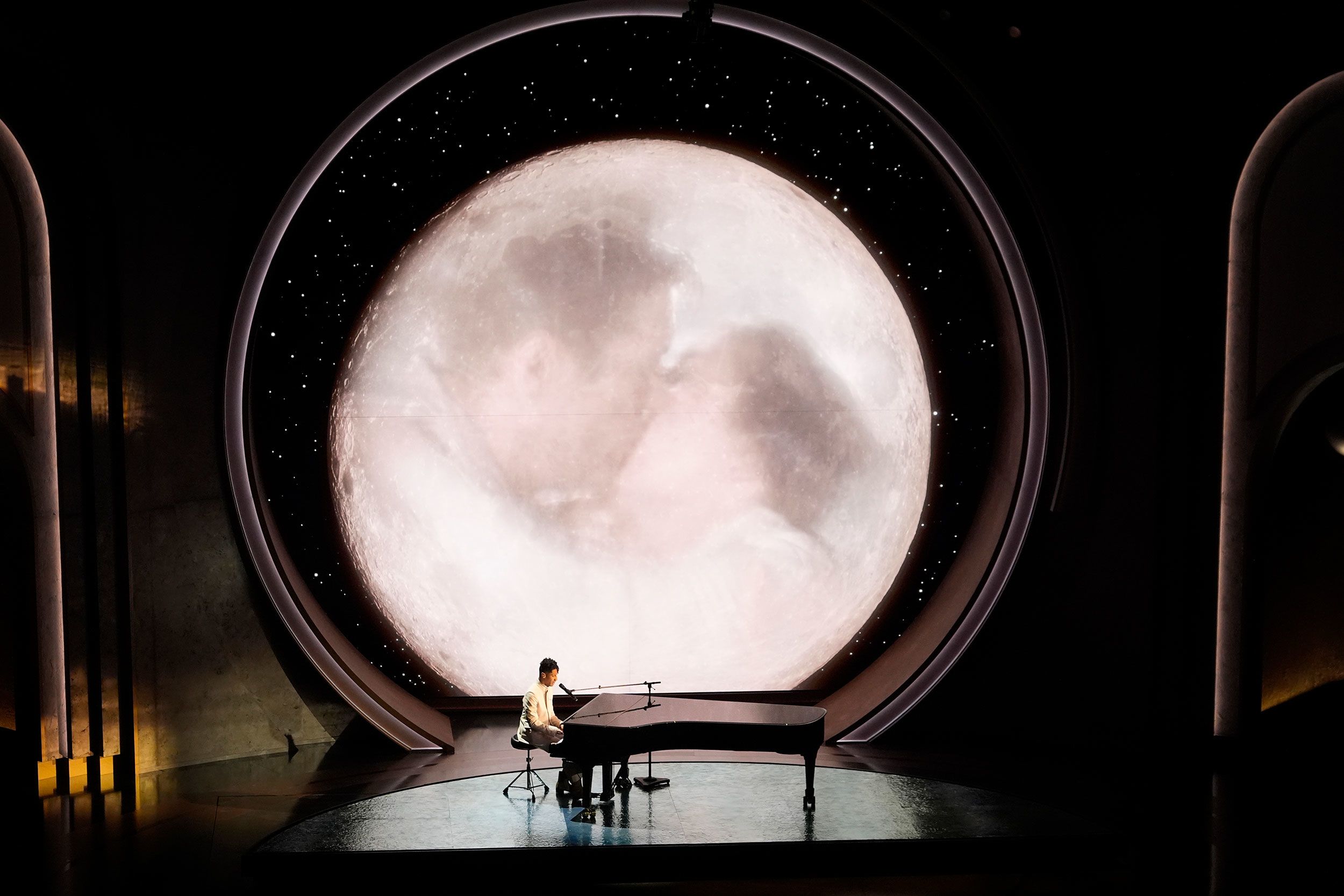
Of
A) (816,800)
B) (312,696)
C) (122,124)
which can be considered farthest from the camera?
(312,696)

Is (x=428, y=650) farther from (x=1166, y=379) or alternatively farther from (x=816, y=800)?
(x=1166, y=379)

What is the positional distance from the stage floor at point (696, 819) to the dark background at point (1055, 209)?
1.52 m

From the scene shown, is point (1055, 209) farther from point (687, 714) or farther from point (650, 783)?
point (650, 783)

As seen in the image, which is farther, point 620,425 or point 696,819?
point 620,425

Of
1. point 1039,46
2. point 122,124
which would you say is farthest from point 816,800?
point 122,124

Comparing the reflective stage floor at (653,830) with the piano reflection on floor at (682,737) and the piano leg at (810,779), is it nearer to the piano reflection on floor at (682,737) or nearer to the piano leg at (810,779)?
the piano leg at (810,779)

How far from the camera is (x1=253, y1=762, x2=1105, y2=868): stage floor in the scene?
4.74m

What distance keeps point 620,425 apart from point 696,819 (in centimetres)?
299

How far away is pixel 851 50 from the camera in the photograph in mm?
6309

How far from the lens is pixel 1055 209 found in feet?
21.2

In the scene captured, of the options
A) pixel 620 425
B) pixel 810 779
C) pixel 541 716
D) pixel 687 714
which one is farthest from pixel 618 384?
pixel 810 779

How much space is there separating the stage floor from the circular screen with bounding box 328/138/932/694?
1.45 m

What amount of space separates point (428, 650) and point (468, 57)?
4.25 metres

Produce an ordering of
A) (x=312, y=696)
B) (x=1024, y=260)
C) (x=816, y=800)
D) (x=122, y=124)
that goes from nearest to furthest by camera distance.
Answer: (x=816, y=800) → (x=122, y=124) → (x=1024, y=260) → (x=312, y=696)
